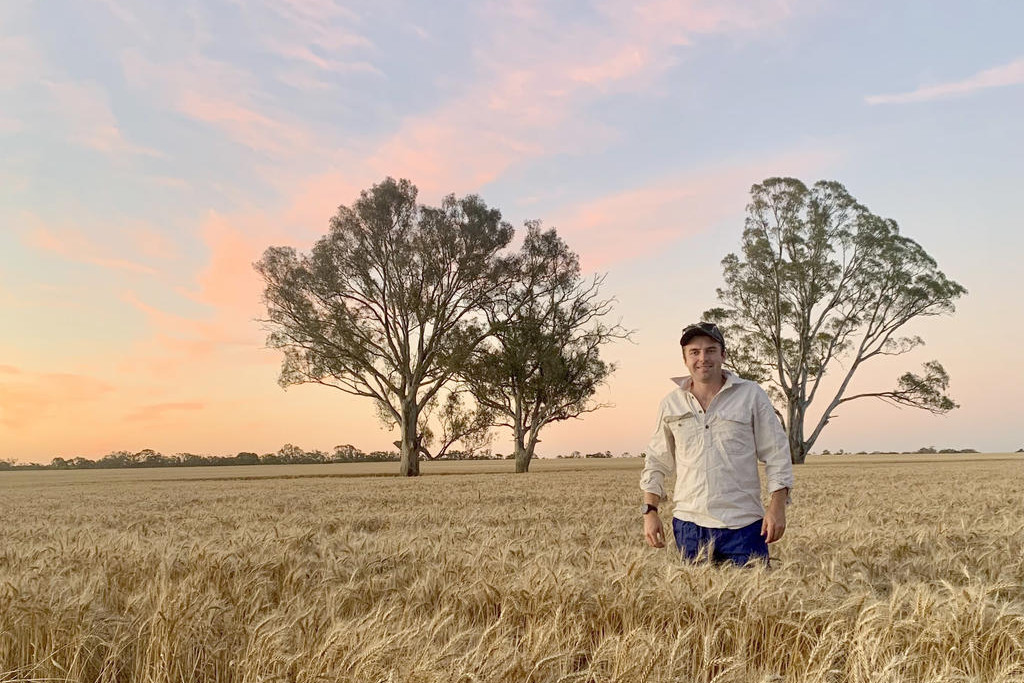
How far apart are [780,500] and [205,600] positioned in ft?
12.0

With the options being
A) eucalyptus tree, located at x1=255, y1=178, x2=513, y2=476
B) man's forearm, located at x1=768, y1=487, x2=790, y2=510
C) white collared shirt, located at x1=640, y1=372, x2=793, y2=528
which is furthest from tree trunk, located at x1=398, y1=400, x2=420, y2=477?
man's forearm, located at x1=768, y1=487, x2=790, y2=510

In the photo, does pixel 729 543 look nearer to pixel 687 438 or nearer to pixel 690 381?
pixel 687 438

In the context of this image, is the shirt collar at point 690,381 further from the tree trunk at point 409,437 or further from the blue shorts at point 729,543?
the tree trunk at point 409,437

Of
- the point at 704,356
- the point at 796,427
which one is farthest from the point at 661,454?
the point at 796,427

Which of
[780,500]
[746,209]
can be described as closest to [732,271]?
[746,209]

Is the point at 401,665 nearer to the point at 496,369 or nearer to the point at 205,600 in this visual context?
the point at 205,600

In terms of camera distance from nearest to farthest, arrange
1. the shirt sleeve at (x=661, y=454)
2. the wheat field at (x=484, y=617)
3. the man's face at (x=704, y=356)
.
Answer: the wheat field at (x=484, y=617) → the man's face at (x=704, y=356) → the shirt sleeve at (x=661, y=454)

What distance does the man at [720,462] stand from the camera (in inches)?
198

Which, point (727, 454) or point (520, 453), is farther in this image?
point (520, 453)

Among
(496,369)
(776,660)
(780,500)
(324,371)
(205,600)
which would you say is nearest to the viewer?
(776,660)

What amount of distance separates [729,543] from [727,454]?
2.03 feet

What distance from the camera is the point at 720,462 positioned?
203 inches

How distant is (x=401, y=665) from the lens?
108 inches

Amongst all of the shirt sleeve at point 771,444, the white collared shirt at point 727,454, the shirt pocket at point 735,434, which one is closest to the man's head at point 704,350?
the white collared shirt at point 727,454
